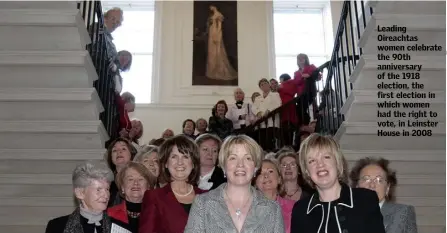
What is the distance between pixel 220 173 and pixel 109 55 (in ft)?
10.0

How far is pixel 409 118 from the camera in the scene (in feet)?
19.1

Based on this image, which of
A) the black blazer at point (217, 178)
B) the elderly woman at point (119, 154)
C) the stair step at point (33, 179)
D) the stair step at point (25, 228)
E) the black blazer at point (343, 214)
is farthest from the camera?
the stair step at point (25, 228)

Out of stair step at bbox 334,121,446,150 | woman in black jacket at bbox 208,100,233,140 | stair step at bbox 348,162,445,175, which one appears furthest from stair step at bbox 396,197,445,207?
woman in black jacket at bbox 208,100,233,140

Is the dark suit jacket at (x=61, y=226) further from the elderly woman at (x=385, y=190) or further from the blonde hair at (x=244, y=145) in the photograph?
the elderly woman at (x=385, y=190)

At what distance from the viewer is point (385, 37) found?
5.34 meters

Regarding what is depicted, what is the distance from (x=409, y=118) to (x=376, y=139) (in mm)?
490

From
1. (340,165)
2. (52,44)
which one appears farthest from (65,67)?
(340,165)

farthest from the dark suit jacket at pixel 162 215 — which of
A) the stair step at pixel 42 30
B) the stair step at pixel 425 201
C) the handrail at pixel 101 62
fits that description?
the stair step at pixel 425 201

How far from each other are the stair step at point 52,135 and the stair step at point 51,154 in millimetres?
64

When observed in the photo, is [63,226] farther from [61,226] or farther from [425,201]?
[425,201]

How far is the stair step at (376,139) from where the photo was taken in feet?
19.6

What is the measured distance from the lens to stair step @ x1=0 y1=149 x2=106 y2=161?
236 inches

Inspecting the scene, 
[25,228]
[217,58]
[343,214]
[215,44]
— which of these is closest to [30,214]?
[25,228]

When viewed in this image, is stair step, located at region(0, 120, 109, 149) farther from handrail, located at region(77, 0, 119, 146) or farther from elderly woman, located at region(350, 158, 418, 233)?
elderly woman, located at region(350, 158, 418, 233)
